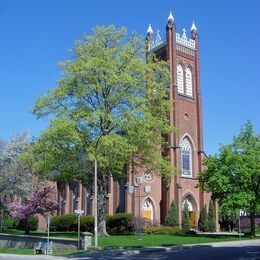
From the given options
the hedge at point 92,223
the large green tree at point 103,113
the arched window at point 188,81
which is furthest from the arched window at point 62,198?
the large green tree at point 103,113

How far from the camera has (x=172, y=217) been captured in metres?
44.5

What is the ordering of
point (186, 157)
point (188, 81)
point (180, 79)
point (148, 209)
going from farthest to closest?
point (188, 81), point (180, 79), point (186, 157), point (148, 209)

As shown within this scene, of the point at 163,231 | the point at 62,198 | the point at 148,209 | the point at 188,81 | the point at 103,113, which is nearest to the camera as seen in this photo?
the point at 103,113

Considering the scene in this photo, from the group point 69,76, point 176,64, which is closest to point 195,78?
point 176,64

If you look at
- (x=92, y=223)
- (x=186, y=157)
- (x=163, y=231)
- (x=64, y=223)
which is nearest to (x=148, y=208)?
(x=92, y=223)

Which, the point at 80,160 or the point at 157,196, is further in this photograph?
the point at 157,196

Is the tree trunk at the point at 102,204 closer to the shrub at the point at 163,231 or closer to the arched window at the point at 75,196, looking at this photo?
the shrub at the point at 163,231

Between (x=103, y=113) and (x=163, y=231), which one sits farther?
→ (x=163, y=231)

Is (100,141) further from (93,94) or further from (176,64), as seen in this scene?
(176,64)

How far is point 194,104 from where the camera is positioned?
53.2m

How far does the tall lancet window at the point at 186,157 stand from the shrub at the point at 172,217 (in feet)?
19.0

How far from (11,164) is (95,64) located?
17.5 meters

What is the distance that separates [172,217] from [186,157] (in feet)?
28.7

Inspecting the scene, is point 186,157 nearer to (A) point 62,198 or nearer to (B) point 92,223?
(B) point 92,223
